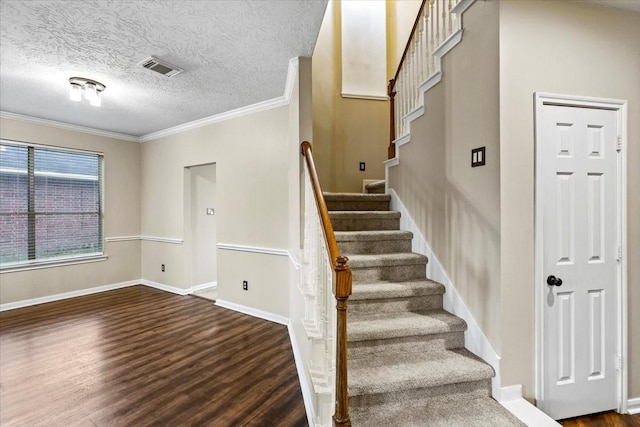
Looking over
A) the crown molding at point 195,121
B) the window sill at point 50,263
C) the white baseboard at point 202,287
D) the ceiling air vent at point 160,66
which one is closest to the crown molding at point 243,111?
the crown molding at point 195,121

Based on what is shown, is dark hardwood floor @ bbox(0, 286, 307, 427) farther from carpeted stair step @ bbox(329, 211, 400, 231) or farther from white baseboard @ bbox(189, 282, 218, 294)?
carpeted stair step @ bbox(329, 211, 400, 231)

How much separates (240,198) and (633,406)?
13.2 feet

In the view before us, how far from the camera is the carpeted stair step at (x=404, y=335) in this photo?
1.92 metres

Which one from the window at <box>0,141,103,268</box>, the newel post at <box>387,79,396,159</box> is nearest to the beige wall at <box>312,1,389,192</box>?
the newel post at <box>387,79,396,159</box>

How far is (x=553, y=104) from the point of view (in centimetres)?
182

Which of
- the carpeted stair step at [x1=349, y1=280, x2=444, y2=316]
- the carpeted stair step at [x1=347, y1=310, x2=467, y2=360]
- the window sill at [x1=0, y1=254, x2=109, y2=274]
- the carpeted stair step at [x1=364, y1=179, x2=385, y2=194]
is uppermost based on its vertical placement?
the carpeted stair step at [x1=364, y1=179, x2=385, y2=194]

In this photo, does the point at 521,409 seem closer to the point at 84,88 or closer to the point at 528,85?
the point at 528,85

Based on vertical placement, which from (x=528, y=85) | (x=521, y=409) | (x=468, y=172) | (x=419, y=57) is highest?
(x=419, y=57)

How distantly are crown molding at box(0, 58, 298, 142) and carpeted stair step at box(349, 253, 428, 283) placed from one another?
1789 mm

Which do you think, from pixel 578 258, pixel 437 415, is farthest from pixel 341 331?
pixel 578 258

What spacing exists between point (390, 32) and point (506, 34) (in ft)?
9.84

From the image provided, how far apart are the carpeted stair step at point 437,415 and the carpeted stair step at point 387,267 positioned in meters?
0.92

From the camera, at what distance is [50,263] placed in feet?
14.0

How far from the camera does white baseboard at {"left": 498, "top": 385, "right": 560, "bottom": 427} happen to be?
1.60 m
